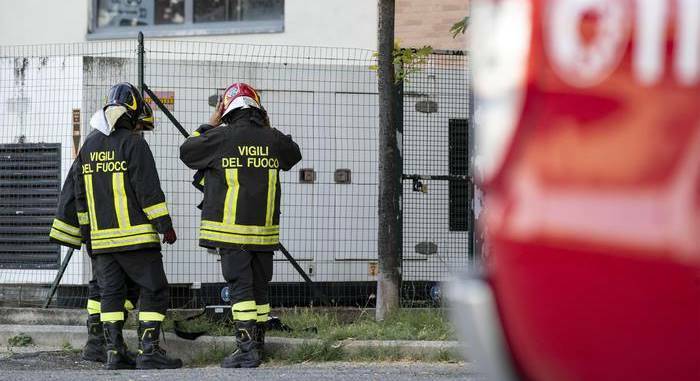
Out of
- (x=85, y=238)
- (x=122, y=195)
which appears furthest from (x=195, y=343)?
(x=122, y=195)

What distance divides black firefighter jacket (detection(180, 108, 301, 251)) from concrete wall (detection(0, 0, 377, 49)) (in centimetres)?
461

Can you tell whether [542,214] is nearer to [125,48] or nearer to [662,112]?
[662,112]

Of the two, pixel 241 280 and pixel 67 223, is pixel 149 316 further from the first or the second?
pixel 67 223

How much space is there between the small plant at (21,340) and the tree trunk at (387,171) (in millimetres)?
2770

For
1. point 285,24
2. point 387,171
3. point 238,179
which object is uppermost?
point 285,24

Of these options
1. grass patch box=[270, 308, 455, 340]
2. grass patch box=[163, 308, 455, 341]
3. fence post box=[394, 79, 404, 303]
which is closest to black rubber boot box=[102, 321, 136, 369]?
grass patch box=[163, 308, 455, 341]

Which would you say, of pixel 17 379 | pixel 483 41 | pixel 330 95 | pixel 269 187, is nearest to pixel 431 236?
pixel 330 95

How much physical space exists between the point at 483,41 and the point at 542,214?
0.39 m

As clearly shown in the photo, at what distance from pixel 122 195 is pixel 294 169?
2.49 metres

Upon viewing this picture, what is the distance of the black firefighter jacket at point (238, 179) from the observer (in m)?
7.12

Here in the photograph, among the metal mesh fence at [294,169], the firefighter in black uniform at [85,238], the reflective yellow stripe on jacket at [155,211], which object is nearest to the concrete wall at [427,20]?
the metal mesh fence at [294,169]

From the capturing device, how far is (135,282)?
290 inches

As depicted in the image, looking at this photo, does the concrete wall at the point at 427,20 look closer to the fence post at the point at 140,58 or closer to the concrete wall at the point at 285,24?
the concrete wall at the point at 285,24

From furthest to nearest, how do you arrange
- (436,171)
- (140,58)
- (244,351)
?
(436,171) → (140,58) → (244,351)
